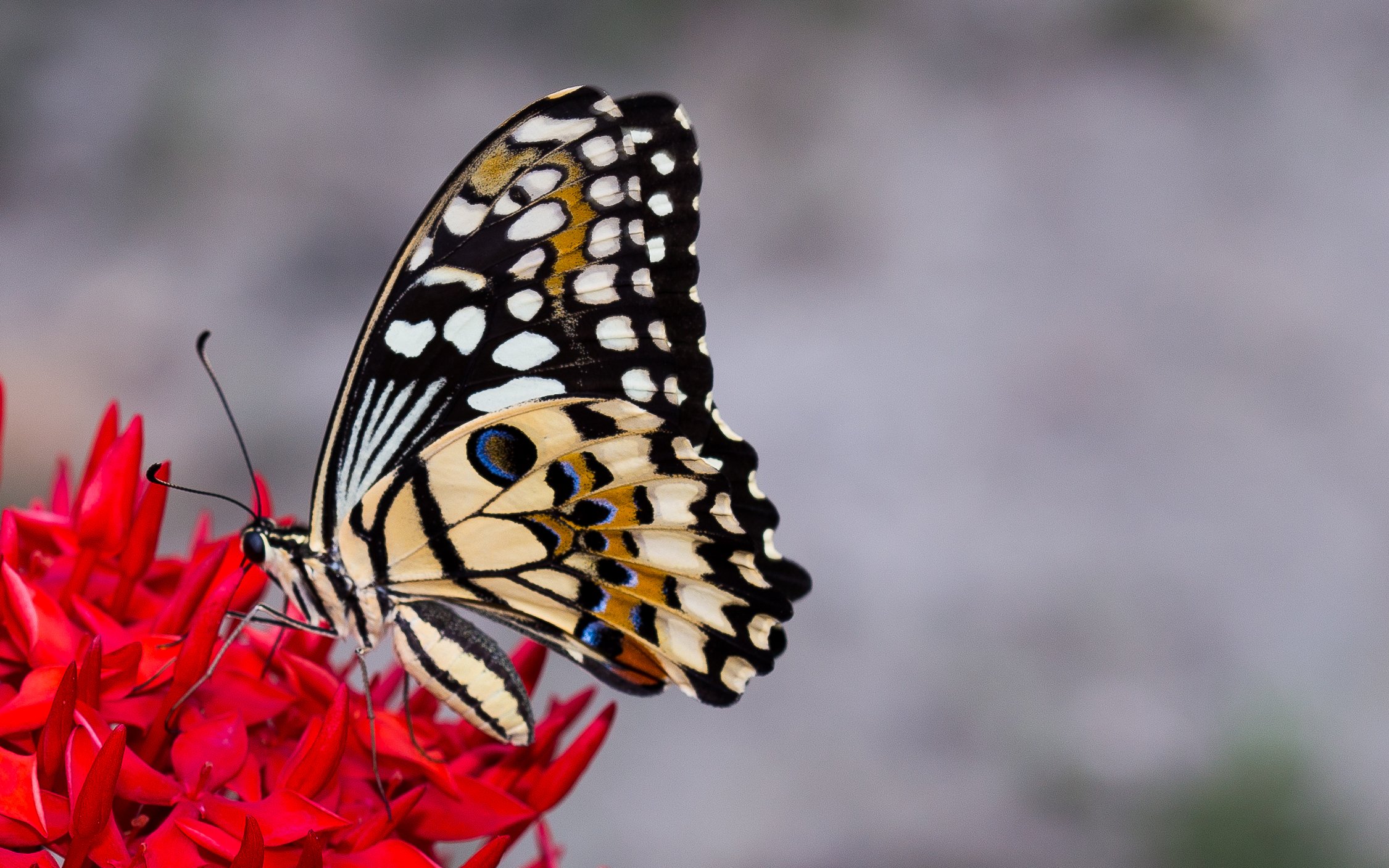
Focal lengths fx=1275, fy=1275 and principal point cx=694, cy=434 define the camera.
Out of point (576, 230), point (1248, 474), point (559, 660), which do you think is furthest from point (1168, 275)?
point (576, 230)

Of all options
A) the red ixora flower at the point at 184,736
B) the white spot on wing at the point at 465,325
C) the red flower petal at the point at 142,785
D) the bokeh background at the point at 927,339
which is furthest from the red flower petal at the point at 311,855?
the bokeh background at the point at 927,339

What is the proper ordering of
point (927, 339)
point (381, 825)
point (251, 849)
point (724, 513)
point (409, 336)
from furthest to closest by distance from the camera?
point (927, 339) < point (724, 513) < point (409, 336) < point (381, 825) < point (251, 849)

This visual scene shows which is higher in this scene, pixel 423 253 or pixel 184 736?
pixel 423 253

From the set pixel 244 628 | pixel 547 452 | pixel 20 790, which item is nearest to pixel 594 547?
pixel 547 452

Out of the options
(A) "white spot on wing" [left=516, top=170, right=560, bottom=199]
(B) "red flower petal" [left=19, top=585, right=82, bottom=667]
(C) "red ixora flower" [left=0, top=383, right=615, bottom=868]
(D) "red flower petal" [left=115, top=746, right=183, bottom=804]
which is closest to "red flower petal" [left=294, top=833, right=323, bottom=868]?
(C) "red ixora flower" [left=0, top=383, right=615, bottom=868]

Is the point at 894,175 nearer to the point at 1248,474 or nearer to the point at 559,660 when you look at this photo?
the point at 1248,474

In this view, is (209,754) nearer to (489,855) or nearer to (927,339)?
(489,855)
